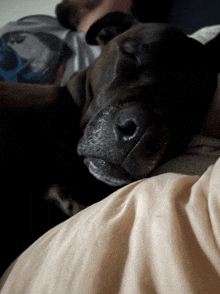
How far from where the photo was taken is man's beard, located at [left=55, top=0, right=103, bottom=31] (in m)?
0.84

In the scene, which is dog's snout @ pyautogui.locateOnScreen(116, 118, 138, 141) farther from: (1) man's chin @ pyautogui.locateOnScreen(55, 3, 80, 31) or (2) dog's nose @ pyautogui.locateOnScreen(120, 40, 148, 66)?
(1) man's chin @ pyautogui.locateOnScreen(55, 3, 80, 31)

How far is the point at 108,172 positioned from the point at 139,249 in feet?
1.09

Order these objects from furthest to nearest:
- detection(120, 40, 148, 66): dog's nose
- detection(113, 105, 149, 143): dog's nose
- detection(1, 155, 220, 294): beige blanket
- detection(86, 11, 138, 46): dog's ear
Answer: detection(86, 11, 138, 46): dog's ear → detection(120, 40, 148, 66): dog's nose → detection(113, 105, 149, 143): dog's nose → detection(1, 155, 220, 294): beige blanket

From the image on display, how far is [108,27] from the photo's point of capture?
822mm

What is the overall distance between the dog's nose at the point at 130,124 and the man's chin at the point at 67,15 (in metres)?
0.52

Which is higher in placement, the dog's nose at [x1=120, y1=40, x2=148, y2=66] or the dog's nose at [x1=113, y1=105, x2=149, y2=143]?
the dog's nose at [x1=120, y1=40, x2=148, y2=66]

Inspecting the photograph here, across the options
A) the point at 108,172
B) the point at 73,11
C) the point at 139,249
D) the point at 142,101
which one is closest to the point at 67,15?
the point at 73,11

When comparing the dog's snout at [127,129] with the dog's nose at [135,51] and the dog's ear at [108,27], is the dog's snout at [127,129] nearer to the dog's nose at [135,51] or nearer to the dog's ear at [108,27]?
the dog's nose at [135,51]

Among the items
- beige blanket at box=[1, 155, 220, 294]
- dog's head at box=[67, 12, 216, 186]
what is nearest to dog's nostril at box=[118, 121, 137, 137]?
dog's head at box=[67, 12, 216, 186]

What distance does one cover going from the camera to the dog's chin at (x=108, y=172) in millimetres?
530

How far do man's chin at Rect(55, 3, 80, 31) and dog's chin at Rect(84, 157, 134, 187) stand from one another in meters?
0.57

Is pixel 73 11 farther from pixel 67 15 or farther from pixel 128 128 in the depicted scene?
pixel 128 128

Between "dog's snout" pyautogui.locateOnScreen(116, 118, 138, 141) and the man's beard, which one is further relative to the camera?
the man's beard

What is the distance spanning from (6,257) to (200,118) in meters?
0.51
